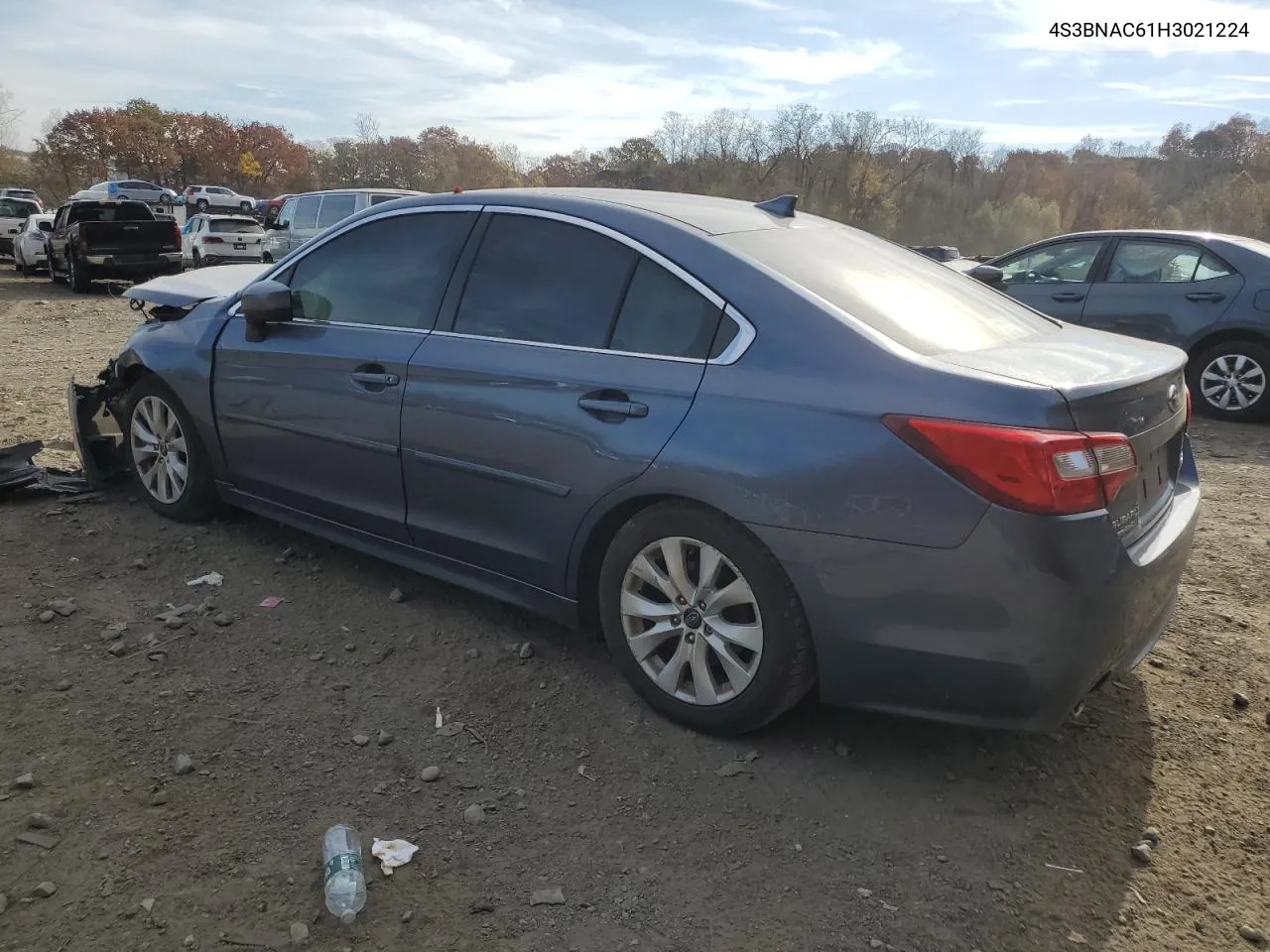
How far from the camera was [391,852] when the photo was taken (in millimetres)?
2607

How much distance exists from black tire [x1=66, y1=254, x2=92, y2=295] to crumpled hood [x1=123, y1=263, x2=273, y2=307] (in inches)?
601

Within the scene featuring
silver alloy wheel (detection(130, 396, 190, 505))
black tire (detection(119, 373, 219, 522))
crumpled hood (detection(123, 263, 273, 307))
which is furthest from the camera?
crumpled hood (detection(123, 263, 273, 307))

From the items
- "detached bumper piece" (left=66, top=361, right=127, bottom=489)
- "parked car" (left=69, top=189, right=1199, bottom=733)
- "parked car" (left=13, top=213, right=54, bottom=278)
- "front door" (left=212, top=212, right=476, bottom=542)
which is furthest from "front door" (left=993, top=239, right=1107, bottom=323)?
"parked car" (left=13, top=213, right=54, bottom=278)

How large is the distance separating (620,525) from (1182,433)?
187 cm

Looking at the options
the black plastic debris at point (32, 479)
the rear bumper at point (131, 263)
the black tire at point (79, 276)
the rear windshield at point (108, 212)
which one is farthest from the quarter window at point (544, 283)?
the rear windshield at point (108, 212)

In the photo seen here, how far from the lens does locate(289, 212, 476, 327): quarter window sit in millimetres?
3826

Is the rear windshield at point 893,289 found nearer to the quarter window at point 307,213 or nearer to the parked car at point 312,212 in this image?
the parked car at point 312,212

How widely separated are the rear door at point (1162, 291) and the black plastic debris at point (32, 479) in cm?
789

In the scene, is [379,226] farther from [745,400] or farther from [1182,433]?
[1182,433]

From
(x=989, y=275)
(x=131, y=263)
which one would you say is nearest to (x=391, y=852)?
(x=989, y=275)

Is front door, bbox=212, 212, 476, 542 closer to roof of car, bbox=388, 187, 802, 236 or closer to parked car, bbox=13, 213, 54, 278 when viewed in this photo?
roof of car, bbox=388, 187, 802, 236

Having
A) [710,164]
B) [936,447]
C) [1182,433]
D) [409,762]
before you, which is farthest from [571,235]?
[710,164]

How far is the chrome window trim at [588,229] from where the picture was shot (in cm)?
298

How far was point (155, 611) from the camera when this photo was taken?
4.01 m
